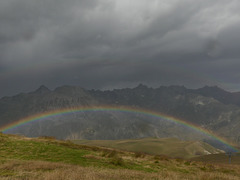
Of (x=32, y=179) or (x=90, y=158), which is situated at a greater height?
(x=32, y=179)

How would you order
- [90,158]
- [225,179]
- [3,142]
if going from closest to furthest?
[225,179] → [90,158] → [3,142]

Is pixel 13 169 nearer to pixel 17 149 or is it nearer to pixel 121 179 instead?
pixel 121 179

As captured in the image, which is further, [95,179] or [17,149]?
[17,149]

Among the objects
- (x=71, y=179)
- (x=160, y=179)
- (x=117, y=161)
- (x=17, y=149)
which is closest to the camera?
(x=71, y=179)

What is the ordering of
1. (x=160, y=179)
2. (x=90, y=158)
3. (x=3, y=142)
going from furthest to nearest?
(x=3, y=142) < (x=90, y=158) < (x=160, y=179)

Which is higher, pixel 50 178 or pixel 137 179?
pixel 50 178

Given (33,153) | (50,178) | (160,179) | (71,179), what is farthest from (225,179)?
(33,153)

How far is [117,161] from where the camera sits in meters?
25.1

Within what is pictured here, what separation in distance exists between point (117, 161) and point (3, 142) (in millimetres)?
20527

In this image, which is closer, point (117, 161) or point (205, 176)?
point (205, 176)

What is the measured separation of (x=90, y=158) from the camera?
2784 cm

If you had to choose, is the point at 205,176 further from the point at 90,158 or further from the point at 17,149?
the point at 17,149

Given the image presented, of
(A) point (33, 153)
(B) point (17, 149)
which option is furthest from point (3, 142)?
(A) point (33, 153)

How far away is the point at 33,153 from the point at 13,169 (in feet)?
41.6
